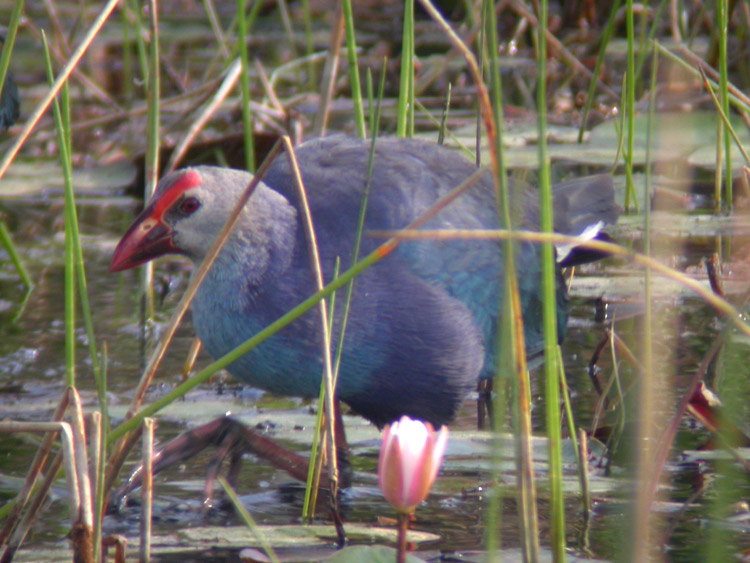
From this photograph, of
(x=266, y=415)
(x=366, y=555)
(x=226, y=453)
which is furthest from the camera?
(x=266, y=415)

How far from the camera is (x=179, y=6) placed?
779 centimetres

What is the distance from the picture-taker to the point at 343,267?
193 centimetres

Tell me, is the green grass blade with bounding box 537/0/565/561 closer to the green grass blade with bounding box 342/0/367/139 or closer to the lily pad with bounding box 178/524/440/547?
the lily pad with bounding box 178/524/440/547

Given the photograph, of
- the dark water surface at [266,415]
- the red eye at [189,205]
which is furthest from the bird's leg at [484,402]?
the red eye at [189,205]

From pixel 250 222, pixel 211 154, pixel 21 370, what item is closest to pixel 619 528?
pixel 250 222

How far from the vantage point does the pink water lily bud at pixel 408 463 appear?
110cm

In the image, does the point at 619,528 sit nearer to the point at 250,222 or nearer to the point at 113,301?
the point at 250,222

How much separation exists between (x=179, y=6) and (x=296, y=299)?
6.28 meters

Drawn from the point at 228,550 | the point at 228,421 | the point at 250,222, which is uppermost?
the point at 250,222

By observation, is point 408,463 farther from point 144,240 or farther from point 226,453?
point 144,240

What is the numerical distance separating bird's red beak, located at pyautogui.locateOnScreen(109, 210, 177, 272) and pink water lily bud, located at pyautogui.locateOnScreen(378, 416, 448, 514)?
3.11ft

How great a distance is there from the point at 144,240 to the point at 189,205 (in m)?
0.10

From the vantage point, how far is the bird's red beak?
1953mm

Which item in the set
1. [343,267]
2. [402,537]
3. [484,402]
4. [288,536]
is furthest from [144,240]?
[402,537]
